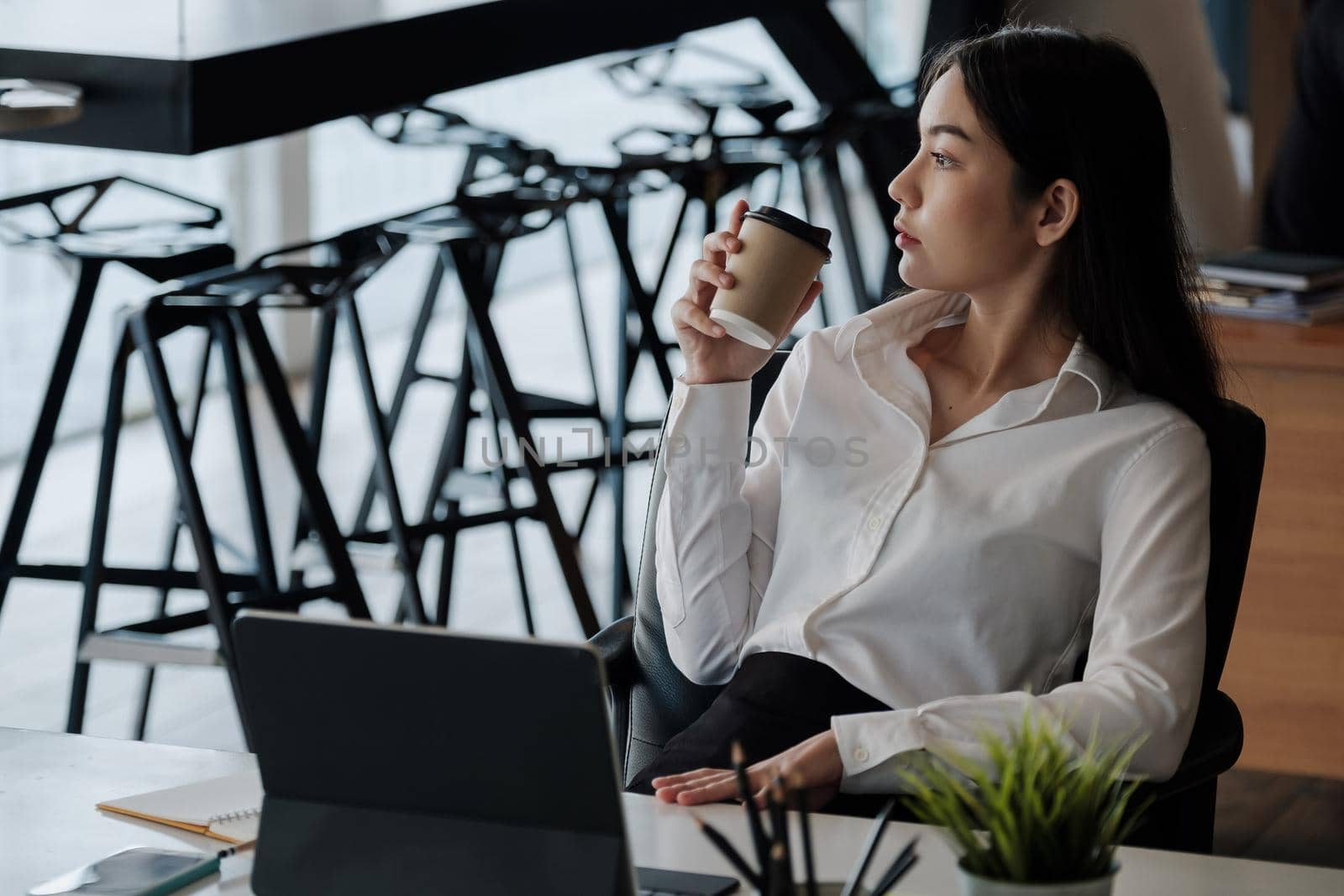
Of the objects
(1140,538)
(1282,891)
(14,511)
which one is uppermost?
(1140,538)

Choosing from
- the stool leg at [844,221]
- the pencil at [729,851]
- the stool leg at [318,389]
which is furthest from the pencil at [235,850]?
the stool leg at [844,221]

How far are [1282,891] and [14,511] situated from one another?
2.06 meters

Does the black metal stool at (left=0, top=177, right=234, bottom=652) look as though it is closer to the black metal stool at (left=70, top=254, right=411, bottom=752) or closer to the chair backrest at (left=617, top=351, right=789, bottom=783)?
the black metal stool at (left=70, top=254, right=411, bottom=752)

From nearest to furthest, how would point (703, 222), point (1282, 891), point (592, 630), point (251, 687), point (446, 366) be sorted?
point (251, 687)
point (1282, 891)
point (592, 630)
point (703, 222)
point (446, 366)

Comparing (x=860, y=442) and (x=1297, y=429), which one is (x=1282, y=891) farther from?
(x=1297, y=429)

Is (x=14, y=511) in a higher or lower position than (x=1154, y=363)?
lower

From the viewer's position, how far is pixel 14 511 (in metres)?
2.63

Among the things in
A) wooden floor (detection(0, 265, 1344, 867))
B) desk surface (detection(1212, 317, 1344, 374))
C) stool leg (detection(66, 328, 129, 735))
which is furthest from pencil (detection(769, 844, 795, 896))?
desk surface (detection(1212, 317, 1344, 374))

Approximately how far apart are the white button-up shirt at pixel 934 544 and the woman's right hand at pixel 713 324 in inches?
1.0

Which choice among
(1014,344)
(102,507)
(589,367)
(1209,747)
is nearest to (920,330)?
(1014,344)

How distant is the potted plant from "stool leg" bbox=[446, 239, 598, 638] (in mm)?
2057

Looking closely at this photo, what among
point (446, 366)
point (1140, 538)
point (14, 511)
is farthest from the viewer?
point (446, 366)

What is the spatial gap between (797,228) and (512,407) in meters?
1.60

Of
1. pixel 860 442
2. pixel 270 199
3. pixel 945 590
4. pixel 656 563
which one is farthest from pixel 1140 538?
pixel 270 199
